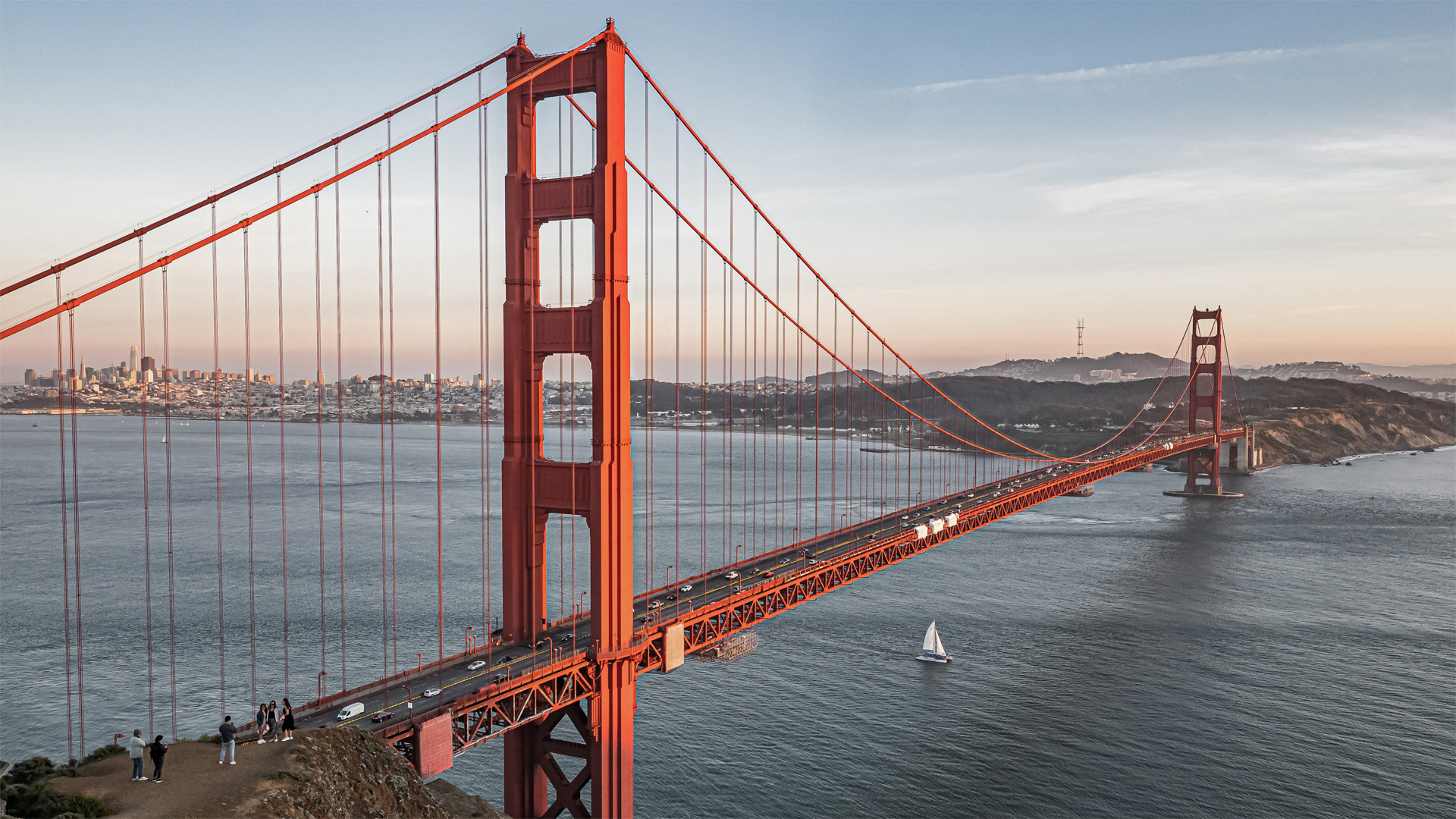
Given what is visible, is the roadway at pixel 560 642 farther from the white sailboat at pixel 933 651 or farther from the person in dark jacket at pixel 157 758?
the white sailboat at pixel 933 651

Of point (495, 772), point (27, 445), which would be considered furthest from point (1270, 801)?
point (27, 445)

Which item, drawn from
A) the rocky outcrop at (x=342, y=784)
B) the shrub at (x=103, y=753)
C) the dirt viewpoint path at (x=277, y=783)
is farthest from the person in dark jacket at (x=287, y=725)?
the shrub at (x=103, y=753)

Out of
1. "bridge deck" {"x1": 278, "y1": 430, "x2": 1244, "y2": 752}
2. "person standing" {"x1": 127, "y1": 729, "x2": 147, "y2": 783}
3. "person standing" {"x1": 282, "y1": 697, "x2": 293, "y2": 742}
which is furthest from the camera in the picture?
"bridge deck" {"x1": 278, "y1": 430, "x2": 1244, "y2": 752}

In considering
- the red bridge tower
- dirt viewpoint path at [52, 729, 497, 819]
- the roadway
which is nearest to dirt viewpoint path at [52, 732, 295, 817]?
dirt viewpoint path at [52, 729, 497, 819]

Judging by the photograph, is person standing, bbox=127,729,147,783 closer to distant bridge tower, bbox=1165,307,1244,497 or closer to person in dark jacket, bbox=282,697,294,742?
person in dark jacket, bbox=282,697,294,742

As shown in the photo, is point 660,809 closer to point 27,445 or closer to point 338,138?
point 338,138

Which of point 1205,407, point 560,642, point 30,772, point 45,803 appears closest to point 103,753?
point 30,772
